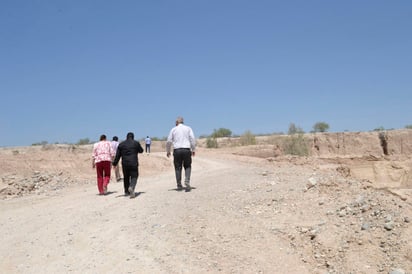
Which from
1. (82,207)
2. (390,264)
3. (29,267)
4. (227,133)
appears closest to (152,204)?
(82,207)

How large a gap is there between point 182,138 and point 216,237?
491 centimetres

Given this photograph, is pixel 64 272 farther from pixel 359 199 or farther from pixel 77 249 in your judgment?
pixel 359 199

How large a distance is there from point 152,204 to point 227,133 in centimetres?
6243

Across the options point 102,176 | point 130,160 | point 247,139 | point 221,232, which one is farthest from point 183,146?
point 247,139

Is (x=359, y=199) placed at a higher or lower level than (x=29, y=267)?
higher

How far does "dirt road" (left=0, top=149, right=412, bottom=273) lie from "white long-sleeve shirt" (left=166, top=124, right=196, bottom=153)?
5.87 feet

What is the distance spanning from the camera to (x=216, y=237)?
7.23 m

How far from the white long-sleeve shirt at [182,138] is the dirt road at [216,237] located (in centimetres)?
179

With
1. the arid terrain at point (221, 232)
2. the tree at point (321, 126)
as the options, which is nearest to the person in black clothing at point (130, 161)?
the arid terrain at point (221, 232)

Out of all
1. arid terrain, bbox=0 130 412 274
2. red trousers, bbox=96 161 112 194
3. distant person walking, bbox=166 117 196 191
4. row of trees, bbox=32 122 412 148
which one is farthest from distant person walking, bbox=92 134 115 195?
row of trees, bbox=32 122 412 148

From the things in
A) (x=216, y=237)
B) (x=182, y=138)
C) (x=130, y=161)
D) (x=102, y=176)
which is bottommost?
(x=216, y=237)

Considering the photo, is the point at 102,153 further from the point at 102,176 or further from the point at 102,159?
the point at 102,176

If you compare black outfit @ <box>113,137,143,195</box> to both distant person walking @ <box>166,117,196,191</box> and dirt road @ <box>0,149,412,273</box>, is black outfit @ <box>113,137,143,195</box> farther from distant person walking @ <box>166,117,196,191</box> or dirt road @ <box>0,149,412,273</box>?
dirt road @ <box>0,149,412,273</box>

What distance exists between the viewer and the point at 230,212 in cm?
873
